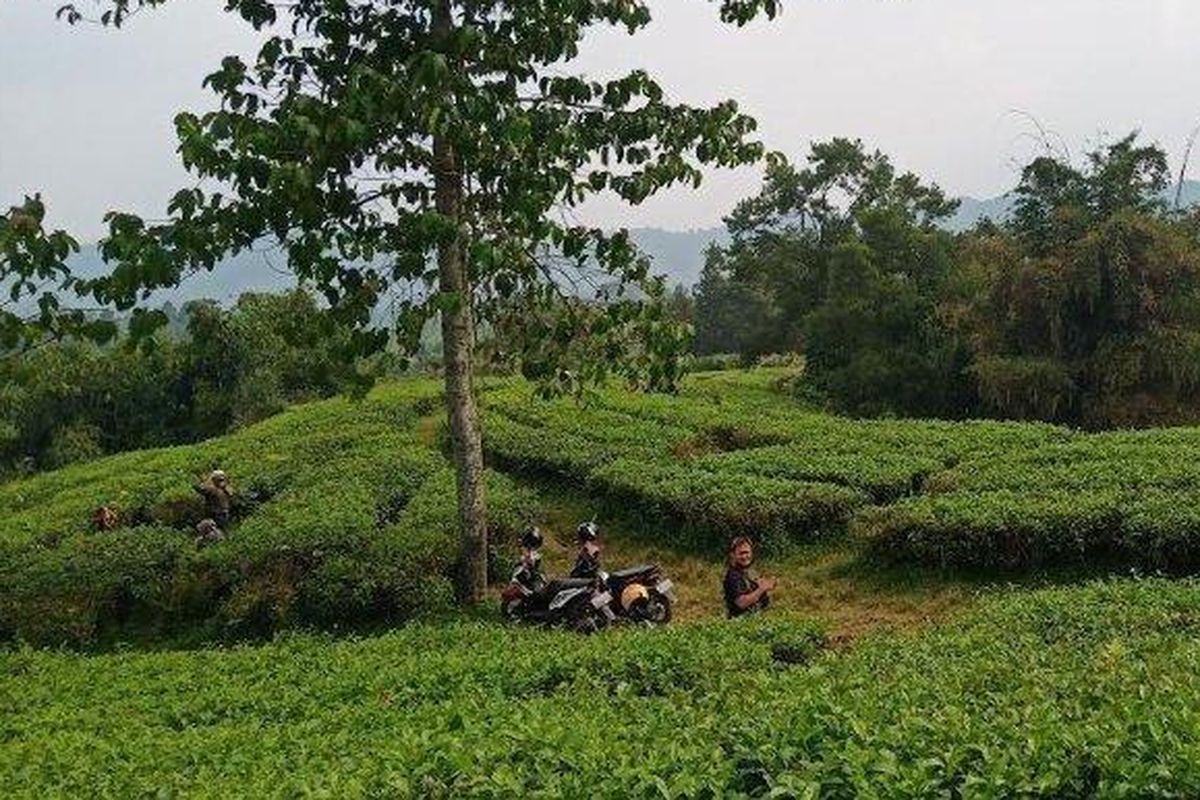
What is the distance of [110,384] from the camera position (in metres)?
49.8

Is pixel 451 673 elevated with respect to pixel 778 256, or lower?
lower

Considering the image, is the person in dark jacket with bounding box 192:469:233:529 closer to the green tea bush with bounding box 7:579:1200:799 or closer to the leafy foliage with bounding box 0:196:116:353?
the green tea bush with bounding box 7:579:1200:799

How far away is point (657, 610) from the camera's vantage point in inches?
557

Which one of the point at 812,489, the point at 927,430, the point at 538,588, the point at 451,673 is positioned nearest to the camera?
the point at 451,673

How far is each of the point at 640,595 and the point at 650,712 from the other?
697cm

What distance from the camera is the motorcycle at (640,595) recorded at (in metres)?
13.8

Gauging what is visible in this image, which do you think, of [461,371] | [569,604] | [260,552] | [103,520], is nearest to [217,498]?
[103,520]

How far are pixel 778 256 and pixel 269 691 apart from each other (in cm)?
4167

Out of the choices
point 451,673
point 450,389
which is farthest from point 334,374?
point 451,673

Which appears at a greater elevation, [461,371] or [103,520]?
[461,371]

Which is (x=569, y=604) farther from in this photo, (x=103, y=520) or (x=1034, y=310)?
Answer: (x=1034, y=310)

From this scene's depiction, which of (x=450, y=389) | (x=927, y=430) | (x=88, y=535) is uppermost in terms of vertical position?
(x=450, y=389)

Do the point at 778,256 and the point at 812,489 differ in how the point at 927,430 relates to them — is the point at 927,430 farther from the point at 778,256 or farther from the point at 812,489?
the point at 778,256

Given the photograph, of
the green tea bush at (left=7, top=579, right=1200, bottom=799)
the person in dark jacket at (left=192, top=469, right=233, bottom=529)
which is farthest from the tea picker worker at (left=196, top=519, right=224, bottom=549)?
the green tea bush at (left=7, top=579, right=1200, bottom=799)
